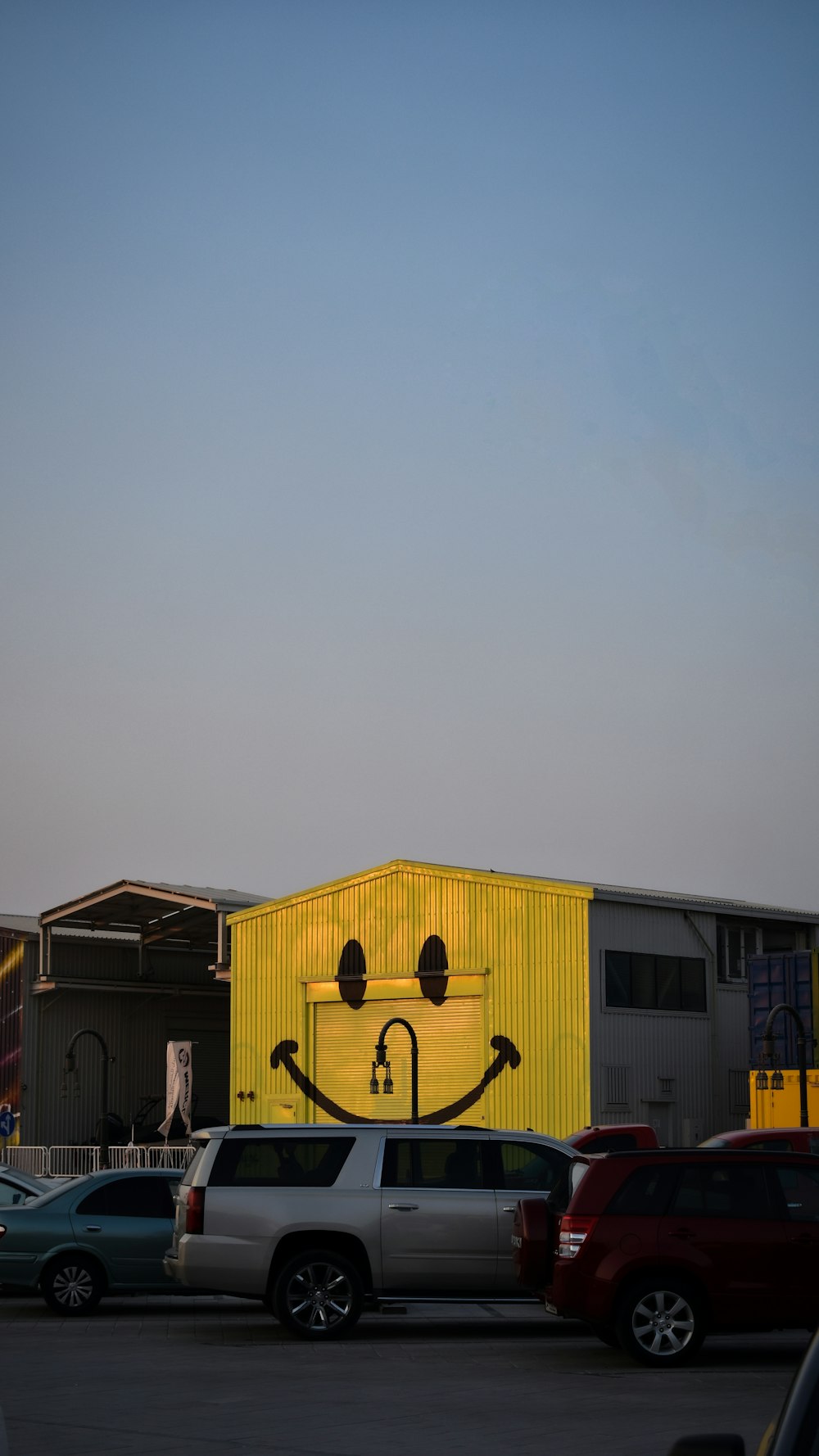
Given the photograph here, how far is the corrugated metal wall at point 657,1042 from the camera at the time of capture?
36125 millimetres

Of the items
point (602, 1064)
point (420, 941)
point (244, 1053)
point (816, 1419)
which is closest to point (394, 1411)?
point (816, 1419)

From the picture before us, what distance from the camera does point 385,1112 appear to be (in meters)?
39.1

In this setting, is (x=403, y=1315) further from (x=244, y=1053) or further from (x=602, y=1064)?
(x=244, y=1053)

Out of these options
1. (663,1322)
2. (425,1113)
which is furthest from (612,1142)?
(425,1113)

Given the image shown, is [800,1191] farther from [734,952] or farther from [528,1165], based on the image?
[734,952]

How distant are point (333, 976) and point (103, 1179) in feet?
71.9

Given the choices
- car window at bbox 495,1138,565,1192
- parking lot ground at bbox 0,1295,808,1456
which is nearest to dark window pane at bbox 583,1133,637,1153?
parking lot ground at bbox 0,1295,808,1456

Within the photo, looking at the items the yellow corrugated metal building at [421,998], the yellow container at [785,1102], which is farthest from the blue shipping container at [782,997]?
the yellow corrugated metal building at [421,998]

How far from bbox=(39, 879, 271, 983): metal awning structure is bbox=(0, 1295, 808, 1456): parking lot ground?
2613cm

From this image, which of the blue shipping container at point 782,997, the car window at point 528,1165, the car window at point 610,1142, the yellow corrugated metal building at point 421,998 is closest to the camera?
the car window at point 528,1165

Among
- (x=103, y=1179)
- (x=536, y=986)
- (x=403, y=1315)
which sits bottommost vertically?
(x=403, y=1315)

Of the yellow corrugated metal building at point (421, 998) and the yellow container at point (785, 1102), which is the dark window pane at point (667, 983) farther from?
the yellow container at point (785, 1102)

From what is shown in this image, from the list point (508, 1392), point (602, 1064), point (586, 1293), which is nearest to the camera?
point (508, 1392)

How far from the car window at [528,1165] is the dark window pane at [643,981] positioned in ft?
68.4
